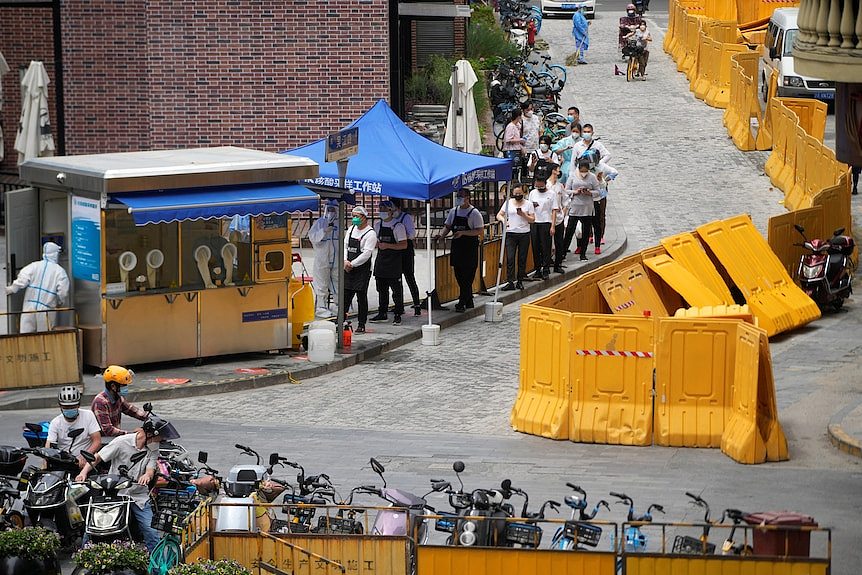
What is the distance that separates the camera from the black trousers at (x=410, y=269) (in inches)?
830

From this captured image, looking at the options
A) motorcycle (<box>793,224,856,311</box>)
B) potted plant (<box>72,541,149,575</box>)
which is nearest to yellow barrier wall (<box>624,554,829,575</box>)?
potted plant (<box>72,541,149,575</box>)

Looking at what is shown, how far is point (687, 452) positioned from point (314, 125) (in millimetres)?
13071

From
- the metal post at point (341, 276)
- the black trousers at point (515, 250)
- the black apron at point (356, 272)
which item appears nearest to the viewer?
the metal post at point (341, 276)

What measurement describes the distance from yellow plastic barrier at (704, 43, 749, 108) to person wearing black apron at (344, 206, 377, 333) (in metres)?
18.1

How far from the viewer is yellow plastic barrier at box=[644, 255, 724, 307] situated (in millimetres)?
19578

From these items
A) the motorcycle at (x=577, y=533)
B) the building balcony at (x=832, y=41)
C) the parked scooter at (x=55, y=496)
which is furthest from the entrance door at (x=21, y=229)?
the motorcycle at (x=577, y=533)

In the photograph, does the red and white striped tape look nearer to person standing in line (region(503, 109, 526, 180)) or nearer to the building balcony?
the building balcony

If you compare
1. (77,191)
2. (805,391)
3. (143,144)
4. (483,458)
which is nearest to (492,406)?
(483,458)

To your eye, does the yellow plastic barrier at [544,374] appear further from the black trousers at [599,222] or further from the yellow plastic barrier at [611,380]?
the black trousers at [599,222]

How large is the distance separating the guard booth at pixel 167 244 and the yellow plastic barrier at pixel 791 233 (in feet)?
23.1

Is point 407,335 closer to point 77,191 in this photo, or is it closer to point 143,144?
point 77,191

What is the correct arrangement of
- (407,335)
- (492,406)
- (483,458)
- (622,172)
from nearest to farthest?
(483,458) < (492,406) < (407,335) < (622,172)

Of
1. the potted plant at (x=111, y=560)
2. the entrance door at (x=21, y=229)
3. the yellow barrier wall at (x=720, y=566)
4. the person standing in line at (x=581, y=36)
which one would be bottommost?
the potted plant at (x=111, y=560)

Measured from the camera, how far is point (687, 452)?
50.2ft
